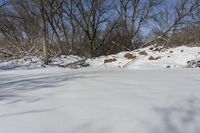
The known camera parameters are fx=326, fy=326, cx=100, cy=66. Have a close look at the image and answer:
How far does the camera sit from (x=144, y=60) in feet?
29.5

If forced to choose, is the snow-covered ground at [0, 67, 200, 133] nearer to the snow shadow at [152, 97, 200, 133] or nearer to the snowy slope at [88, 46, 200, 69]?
the snow shadow at [152, 97, 200, 133]

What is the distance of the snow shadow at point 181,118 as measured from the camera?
2492 millimetres

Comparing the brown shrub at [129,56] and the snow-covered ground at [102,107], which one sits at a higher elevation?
the brown shrub at [129,56]

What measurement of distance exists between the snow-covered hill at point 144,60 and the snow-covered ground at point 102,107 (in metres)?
4.44

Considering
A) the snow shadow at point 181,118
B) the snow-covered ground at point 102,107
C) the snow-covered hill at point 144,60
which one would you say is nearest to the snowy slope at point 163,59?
the snow-covered hill at point 144,60

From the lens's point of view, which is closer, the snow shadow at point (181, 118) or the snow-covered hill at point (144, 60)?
the snow shadow at point (181, 118)

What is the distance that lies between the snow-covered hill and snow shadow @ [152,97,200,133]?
5154mm

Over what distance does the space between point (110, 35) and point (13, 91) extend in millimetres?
13650

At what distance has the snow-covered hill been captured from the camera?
840 centimetres

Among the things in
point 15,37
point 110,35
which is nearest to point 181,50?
point 110,35

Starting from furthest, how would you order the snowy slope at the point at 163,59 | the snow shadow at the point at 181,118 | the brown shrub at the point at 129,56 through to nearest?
the brown shrub at the point at 129,56 < the snowy slope at the point at 163,59 < the snow shadow at the point at 181,118

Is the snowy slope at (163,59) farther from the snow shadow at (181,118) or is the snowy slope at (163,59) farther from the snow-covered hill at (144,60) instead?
the snow shadow at (181,118)

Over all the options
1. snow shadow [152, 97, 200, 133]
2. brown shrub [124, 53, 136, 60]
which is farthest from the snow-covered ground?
brown shrub [124, 53, 136, 60]

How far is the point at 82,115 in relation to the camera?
273 cm
